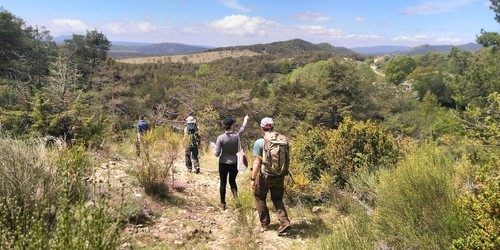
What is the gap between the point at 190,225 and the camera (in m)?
4.71

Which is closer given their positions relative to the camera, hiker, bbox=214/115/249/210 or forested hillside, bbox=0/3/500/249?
forested hillside, bbox=0/3/500/249

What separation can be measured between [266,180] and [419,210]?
1.97 meters

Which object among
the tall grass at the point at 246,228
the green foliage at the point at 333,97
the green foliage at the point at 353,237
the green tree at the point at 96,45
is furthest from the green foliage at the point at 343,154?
the green tree at the point at 96,45

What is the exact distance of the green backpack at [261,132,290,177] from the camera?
4.39m

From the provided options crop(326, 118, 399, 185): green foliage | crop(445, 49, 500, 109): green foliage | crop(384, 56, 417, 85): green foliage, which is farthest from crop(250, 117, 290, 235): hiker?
crop(384, 56, 417, 85): green foliage

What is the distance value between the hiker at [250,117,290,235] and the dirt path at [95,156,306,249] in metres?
0.16

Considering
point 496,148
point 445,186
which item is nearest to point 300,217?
point 445,186

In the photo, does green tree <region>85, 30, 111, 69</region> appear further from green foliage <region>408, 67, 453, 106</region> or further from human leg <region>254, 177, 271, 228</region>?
green foliage <region>408, 67, 453, 106</region>

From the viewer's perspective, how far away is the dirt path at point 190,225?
4.14 m

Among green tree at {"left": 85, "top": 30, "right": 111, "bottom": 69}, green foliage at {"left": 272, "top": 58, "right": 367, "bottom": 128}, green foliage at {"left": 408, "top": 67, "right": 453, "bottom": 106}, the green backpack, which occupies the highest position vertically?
green tree at {"left": 85, "top": 30, "right": 111, "bottom": 69}

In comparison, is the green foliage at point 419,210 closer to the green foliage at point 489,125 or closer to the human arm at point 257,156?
the green foliage at point 489,125

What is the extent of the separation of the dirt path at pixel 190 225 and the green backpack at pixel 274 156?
65cm

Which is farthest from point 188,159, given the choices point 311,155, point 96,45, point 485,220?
point 96,45

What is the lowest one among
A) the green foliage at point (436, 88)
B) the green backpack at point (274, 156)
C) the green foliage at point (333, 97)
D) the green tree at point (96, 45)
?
the green foliage at point (436, 88)
